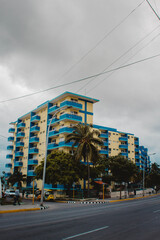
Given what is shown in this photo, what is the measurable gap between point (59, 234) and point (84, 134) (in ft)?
90.3

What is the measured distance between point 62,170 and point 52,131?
51.2 feet

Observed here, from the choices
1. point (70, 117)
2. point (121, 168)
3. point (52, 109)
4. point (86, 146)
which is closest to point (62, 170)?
point (86, 146)

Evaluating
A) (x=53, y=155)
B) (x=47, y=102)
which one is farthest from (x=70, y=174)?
(x=47, y=102)

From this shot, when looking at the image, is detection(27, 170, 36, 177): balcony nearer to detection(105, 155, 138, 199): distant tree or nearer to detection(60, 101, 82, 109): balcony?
detection(60, 101, 82, 109): balcony

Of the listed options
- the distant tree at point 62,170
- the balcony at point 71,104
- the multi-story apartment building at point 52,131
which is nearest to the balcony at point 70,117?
the multi-story apartment building at point 52,131

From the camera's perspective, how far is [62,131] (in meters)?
43.6

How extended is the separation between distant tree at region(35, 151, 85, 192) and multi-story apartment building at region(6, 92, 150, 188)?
7.10 meters

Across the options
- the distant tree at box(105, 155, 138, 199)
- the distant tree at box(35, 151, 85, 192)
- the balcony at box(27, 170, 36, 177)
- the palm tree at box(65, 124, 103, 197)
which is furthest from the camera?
the balcony at box(27, 170, 36, 177)

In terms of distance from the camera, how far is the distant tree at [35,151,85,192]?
1286 inches

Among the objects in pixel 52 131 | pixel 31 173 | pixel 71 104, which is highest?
pixel 71 104

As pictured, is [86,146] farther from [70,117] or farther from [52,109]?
[52,109]

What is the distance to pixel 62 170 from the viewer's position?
33.7 meters

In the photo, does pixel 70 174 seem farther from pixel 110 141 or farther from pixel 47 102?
pixel 110 141

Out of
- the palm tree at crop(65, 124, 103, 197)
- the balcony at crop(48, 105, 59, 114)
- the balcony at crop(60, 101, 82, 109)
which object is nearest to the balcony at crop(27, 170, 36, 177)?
the balcony at crop(48, 105, 59, 114)
